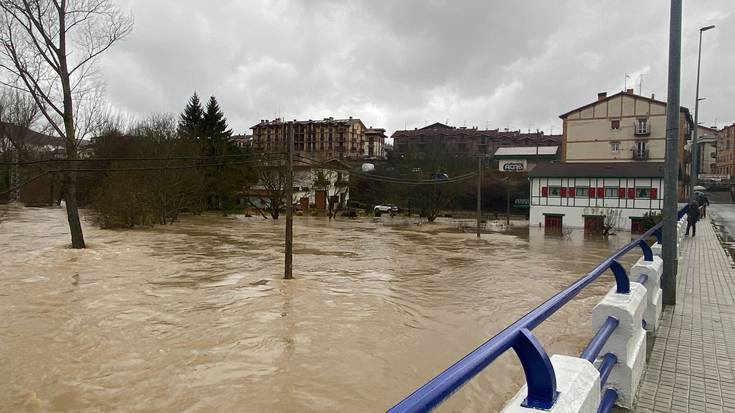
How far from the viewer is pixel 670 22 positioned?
6.34 metres

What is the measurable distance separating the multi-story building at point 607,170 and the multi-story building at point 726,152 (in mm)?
43147

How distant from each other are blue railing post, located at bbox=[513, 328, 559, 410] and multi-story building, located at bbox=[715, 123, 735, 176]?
97.0 metres

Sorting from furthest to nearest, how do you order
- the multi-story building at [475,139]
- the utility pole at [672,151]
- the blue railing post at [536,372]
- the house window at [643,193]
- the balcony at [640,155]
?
the multi-story building at [475,139] → the balcony at [640,155] → the house window at [643,193] → the utility pole at [672,151] → the blue railing post at [536,372]

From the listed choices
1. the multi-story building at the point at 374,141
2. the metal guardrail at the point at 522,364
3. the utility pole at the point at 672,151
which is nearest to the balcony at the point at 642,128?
the utility pole at the point at 672,151

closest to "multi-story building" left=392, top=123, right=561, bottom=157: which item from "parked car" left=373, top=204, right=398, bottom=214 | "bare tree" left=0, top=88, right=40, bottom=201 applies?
"parked car" left=373, top=204, right=398, bottom=214

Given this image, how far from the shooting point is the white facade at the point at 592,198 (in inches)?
1315

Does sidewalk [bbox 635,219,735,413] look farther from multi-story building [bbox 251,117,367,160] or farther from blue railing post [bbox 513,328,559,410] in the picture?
multi-story building [bbox 251,117,367,160]

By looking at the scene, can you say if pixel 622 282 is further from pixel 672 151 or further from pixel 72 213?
pixel 72 213

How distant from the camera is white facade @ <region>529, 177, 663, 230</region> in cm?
3341

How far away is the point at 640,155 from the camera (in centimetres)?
4253

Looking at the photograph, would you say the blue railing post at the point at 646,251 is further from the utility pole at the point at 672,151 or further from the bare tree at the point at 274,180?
the bare tree at the point at 274,180

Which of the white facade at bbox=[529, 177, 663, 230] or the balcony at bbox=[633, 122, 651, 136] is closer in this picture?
the white facade at bbox=[529, 177, 663, 230]

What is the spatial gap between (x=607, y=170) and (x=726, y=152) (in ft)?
214

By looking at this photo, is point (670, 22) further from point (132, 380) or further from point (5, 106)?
point (5, 106)
